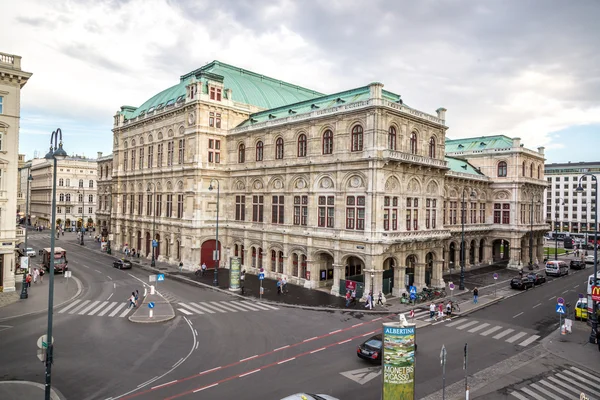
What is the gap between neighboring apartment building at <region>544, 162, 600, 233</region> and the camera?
393 ft

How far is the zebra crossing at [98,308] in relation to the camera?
30.8 metres

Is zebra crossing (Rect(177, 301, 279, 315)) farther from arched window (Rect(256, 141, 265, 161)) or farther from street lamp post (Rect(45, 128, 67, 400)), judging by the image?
arched window (Rect(256, 141, 265, 161))

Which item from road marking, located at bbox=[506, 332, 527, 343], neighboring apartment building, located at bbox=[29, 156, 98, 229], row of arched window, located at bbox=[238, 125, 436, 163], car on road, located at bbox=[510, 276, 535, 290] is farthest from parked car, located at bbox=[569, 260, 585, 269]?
neighboring apartment building, located at bbox=[29, 156, 98, 229]

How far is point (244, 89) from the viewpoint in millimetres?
58375

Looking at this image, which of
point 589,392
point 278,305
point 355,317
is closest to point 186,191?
point 278,305

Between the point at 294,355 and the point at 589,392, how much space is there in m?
14.6

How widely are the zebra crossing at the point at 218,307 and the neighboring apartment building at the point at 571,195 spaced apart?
117 metres

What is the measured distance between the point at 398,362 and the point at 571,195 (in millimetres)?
132807

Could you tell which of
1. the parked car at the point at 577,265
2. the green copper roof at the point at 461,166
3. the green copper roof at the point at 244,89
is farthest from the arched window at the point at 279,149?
the parked car at the point at 577,265

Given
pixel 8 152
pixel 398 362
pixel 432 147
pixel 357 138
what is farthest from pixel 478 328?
pixel 8 152

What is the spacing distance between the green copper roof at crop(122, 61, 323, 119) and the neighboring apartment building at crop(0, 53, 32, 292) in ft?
68.2

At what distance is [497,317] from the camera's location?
32.3 metres

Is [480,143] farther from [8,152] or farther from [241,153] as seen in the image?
[8,152]

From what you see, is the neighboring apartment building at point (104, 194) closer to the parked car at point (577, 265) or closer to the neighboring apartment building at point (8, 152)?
the neighboring apartment building at point (8, 152)
